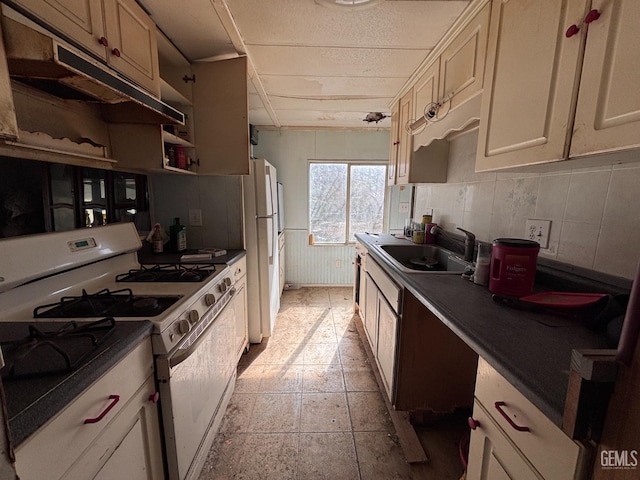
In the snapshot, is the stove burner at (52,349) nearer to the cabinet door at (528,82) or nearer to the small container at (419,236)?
the cabinet door at (528,82)

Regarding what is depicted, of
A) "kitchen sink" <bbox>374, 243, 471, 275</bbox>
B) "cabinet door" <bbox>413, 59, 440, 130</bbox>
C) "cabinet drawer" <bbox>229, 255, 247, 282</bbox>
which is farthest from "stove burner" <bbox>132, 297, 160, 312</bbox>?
"cabinet door" <bbox>413, 59, 440, 130</bbox>

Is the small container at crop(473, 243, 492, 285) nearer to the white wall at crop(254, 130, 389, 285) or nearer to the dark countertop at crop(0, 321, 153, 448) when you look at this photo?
the dark countertop at crop(0, 321, 153, 448)

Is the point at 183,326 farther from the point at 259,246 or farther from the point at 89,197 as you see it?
the point at 259,246

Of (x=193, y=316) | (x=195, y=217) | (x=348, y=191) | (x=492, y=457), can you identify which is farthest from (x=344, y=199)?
(x=492, y=457)

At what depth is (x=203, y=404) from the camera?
131 centimetres

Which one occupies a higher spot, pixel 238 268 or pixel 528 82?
pixel 528 82

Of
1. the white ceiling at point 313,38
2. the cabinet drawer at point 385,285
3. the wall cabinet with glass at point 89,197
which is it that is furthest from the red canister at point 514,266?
the wall cabinet with glass at point 89,197

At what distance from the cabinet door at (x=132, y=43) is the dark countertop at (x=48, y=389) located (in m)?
1.15

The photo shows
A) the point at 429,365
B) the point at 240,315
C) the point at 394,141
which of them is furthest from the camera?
the point at 394,141

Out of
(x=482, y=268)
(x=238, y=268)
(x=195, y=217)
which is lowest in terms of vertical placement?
(x=238, y=268)

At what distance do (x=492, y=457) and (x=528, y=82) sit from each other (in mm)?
1208

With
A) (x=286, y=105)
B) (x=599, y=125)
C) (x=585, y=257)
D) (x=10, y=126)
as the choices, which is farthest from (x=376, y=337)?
(x=286, y=105)

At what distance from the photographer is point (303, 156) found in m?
3.72

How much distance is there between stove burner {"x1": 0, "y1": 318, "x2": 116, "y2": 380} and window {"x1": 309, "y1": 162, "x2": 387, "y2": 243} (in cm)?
314
